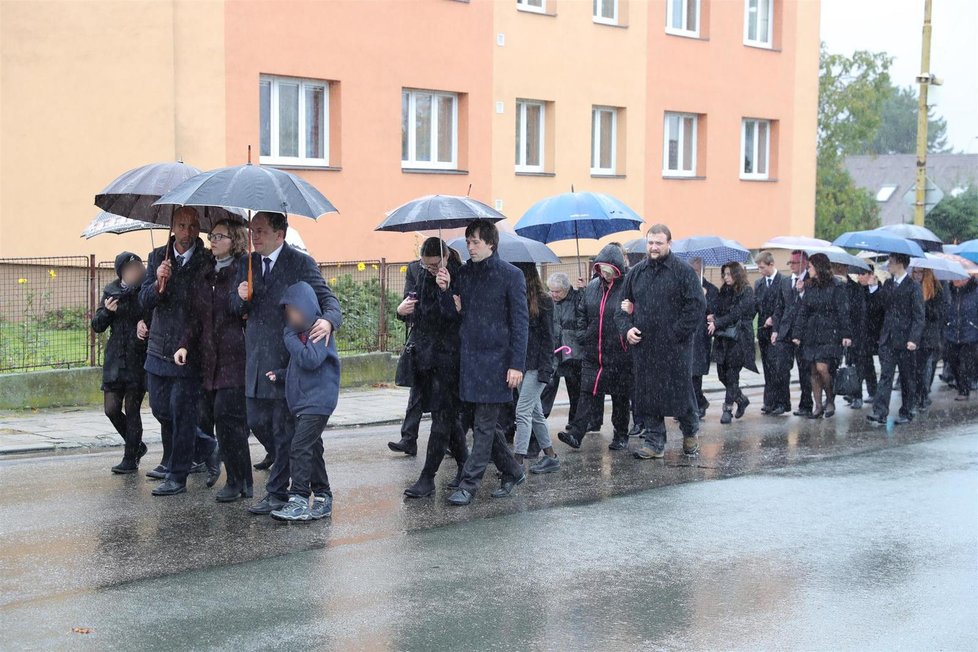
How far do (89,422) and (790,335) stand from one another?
24.0ft

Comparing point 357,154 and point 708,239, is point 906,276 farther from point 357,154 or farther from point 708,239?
point 357,154

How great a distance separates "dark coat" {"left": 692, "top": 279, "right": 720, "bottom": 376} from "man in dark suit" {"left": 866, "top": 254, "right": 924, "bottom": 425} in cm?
180

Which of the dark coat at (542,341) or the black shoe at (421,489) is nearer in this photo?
the black shoe at (421,489)

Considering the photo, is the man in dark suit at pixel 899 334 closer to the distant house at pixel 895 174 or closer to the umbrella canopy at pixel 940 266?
the umbrella canopy at pixel 940 266

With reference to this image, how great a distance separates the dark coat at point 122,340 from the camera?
→ 9164 millimetres

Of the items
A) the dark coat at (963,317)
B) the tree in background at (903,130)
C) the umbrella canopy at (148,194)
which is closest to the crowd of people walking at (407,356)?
the umbrella canopy at (148,194)

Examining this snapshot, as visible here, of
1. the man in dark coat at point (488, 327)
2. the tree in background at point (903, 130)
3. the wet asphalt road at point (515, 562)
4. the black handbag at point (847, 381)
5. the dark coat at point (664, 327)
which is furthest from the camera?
the tree in background at point (903, 130)

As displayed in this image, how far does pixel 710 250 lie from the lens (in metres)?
13.7

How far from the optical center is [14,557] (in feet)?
22.9

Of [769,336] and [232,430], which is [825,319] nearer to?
[769,336]

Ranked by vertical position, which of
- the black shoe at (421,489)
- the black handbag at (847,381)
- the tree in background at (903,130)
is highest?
the tree in background at (903,130)

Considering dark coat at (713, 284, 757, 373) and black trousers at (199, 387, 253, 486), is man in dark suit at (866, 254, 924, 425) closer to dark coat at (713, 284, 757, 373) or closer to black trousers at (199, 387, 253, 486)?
dark coat at (713, 284, 757, 373)

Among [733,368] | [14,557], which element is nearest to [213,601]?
[14,557]

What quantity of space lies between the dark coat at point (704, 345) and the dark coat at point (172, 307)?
17.7 ft
